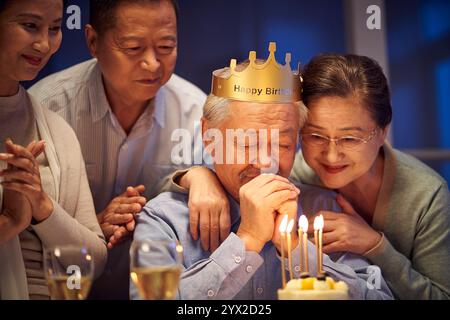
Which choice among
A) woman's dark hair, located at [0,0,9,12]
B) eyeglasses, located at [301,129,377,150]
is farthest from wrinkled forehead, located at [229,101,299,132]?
woman's dark hair, located at [0,0,9,12]

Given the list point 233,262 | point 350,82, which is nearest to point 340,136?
point 350,82

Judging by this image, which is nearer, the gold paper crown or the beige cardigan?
the beige cardigan

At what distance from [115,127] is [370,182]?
0.78m

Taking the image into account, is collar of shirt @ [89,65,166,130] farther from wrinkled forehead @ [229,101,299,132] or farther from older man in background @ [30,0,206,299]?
wrinkled forehead @ [229,101,299,132]

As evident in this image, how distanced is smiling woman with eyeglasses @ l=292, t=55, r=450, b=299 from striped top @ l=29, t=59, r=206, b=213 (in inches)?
14.4

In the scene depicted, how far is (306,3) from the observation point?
98.3 inches

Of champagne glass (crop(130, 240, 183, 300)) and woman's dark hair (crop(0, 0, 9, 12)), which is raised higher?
woman's dark hair (crop(0, 0, 9, 12))

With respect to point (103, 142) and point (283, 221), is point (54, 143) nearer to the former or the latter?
point (103, 142)

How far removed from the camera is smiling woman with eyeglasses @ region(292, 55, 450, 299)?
232cm

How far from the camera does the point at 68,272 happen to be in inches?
71.0

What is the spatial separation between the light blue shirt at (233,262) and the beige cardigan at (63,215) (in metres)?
0.14

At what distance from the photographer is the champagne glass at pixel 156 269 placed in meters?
1.67

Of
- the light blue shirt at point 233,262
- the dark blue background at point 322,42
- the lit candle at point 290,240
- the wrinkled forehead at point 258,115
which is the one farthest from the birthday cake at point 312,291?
the dark blue background at point 322,42

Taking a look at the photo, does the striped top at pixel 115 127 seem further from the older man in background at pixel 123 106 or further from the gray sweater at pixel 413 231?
the gray sweater at pixel 413 231
